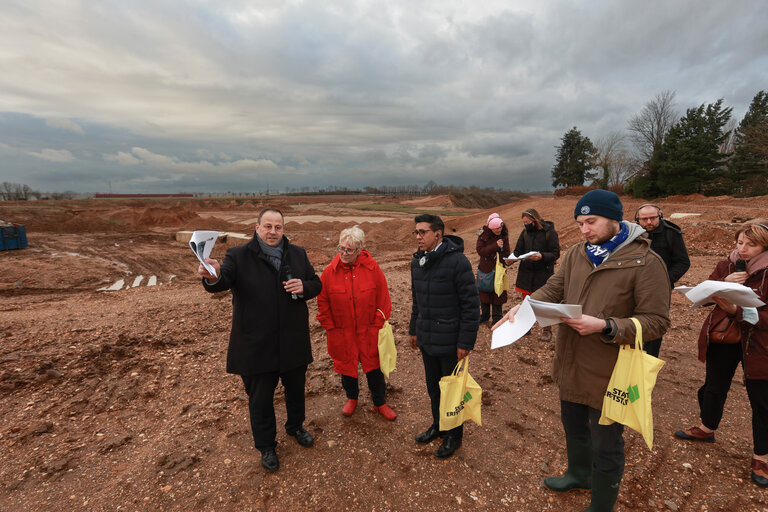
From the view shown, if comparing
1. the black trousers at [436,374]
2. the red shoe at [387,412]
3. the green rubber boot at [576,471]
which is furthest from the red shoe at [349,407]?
the green rubber boot at [576,471]

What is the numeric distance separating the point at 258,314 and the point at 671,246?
14.4ft

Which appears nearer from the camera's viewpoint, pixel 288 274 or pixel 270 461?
Answer: pixel 288 274

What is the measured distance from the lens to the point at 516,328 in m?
1.99

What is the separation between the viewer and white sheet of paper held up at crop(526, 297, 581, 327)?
6.16 ft

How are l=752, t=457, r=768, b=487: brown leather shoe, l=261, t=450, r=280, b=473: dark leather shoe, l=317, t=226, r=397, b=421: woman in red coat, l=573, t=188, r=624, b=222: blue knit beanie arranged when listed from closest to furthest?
l=573, t=188, r=624, b=222: blue knit beanie → l=752, t=457, r=768, b=487: brown leather shoe → l=261, t=450, r=280, b=473: dark leather shoe → l=317, t=226, r=397, b=421: woman in red coat

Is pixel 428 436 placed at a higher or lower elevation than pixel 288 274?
lower

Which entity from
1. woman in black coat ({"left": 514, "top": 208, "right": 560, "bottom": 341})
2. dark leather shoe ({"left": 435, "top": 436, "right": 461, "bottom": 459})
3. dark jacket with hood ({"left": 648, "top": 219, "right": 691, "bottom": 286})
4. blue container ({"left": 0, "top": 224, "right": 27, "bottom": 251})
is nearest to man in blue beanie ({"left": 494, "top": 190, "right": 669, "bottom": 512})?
dark leather shoe ({"left": 435, "top": 436, "right": 461, "bottom": 459})

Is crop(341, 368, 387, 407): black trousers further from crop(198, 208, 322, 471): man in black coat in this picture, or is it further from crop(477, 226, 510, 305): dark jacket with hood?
crop(477, 226, 510, 305): dark jacket with hood

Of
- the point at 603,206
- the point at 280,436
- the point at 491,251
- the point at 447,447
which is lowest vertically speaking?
the point at 280,436

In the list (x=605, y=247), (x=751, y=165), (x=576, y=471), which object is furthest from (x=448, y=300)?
(x=751, y=165)

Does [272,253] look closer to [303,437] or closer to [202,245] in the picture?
[202,245]

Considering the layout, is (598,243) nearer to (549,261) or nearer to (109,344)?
(549,261)

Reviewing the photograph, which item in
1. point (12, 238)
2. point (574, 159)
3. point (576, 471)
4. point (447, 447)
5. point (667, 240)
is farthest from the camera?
point (574, 159)

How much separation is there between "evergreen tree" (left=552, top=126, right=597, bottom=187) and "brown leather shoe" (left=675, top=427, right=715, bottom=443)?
1693 inches
